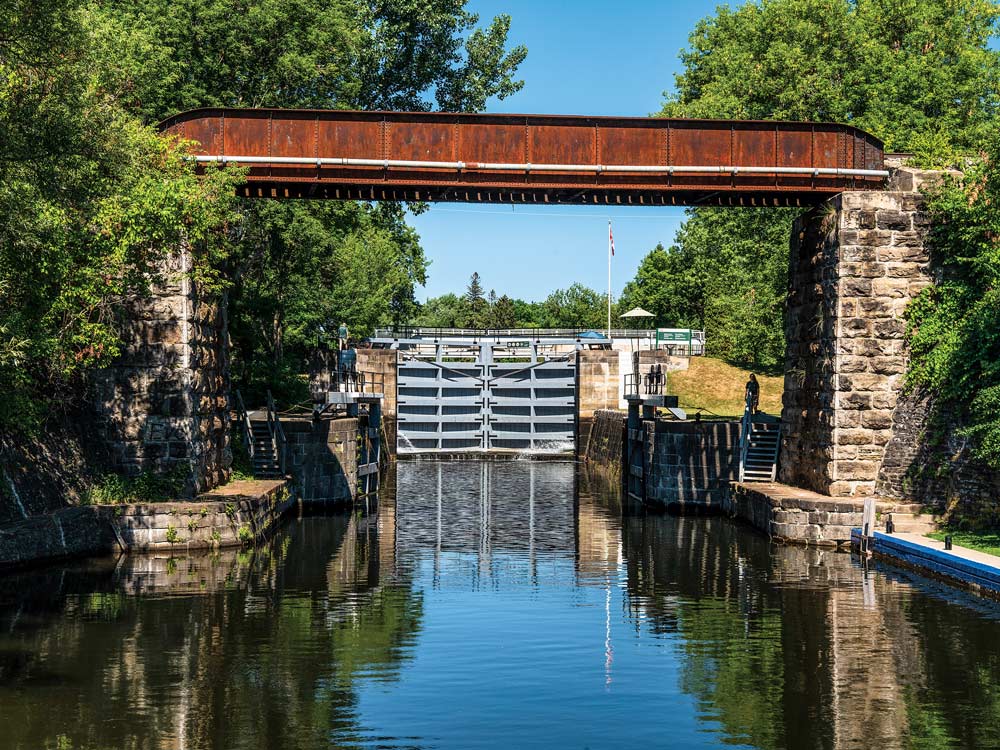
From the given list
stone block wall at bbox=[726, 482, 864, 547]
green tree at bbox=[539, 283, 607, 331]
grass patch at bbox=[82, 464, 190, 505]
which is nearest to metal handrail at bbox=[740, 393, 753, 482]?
stone block wall at bbox=[726, 482, 864, 547]

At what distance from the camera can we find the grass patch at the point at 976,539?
922 inches

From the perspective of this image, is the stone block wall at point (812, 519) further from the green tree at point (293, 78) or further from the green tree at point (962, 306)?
the green tree at point (293, 78)

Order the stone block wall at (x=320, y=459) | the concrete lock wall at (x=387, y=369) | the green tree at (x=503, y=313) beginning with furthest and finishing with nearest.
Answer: the green tree at (x=503, y=313), the concrete lock wall at (x=387, y=369), the stone block wall at (x=320, y=459)

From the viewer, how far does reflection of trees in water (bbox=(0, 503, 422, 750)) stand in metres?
13.5

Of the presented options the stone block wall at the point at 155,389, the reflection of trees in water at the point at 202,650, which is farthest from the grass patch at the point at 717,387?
the reflection of trees in water at the point at 202,650

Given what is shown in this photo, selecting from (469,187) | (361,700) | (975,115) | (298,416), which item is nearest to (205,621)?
(361,700)

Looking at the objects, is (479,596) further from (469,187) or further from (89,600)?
(469,187)

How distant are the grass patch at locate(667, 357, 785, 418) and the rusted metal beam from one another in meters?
26.5

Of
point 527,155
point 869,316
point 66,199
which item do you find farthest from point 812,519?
point 66,199

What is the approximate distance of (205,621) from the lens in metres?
19.1

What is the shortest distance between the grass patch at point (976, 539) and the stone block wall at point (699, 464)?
10479mm

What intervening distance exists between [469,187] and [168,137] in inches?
286

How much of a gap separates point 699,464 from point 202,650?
21718 mm

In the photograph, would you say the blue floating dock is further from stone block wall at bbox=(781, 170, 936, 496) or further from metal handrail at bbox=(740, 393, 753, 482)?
metal handrail at bbox=(740, 393, 753, 482)
